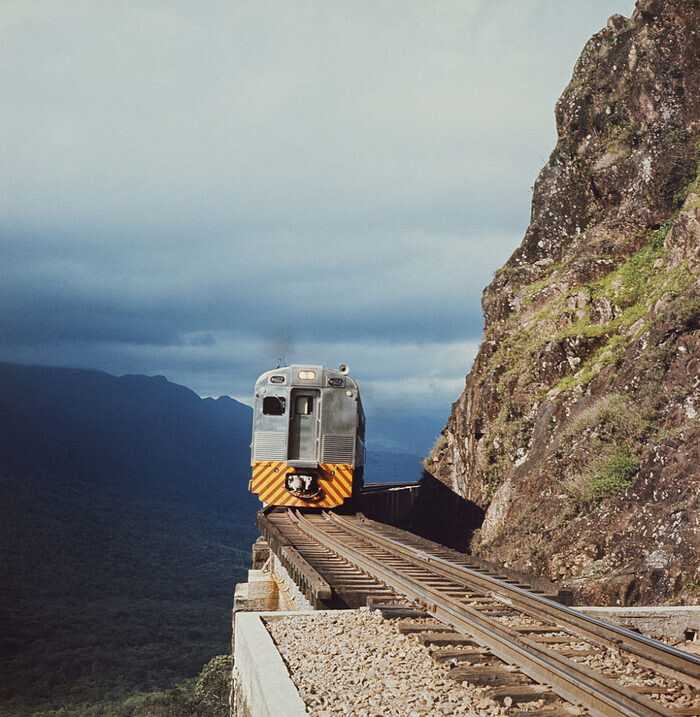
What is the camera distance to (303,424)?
20875 mm

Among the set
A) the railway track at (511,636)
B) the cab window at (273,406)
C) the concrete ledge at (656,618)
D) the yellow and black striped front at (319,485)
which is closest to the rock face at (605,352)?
the concrete ledge at (656,618)

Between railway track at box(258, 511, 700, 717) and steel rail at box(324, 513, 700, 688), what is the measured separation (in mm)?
10

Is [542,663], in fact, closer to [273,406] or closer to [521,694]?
[521,694]

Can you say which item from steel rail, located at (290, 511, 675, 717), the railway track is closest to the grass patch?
the railway track

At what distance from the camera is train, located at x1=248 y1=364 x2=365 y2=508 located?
2052cm

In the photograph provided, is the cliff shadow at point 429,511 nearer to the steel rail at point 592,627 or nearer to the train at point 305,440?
the train at point 305,440

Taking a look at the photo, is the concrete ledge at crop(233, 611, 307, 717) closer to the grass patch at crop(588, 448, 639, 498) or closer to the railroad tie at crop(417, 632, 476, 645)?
the railroad tie at crop(417, 632, 476, 645)

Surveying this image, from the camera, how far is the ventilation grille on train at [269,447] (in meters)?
20.5

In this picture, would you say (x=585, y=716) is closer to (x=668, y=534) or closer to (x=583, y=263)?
(x=668, y=534)

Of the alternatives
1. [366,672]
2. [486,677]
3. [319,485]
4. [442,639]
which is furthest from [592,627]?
[319,485]

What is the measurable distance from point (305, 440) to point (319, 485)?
1252 mm

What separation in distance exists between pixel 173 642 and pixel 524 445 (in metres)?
54.9

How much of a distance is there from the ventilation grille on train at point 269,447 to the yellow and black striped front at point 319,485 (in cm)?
14

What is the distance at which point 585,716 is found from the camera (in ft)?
16.7
